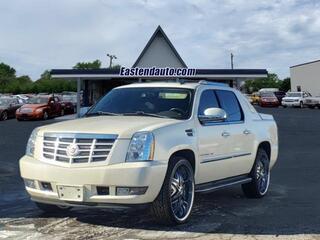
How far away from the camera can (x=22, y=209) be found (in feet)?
26.3

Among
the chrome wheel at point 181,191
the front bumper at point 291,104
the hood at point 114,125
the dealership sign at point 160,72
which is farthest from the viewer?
the front bumper at point 291,104

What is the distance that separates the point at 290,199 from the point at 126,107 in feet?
10.5

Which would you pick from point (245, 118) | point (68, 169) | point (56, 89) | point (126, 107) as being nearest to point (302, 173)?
point (245, 118)

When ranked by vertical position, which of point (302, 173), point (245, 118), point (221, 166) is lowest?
point (302, 173)

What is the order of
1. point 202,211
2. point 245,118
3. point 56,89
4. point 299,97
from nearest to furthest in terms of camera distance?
point 202,211, point 245,118, point 299,97, point 56,89

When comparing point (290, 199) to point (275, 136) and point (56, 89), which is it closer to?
point (275, 136)

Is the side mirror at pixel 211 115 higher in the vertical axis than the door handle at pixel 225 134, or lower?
higher

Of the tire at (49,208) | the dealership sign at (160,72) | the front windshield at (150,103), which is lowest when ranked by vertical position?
the tire at (49,208)

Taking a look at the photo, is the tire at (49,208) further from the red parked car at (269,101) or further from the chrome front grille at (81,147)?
the red parked car at (269,101)

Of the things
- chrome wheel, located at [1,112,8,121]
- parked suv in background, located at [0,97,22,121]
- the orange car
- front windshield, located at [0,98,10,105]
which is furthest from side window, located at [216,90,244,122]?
front windshield, located at [0,98,10,105]

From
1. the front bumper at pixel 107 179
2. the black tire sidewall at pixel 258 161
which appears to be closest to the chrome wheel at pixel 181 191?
the front bumper at pixel 107 179

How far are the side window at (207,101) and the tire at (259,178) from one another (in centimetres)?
145

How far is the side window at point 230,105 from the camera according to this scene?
8391mm

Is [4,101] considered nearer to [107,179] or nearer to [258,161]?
[258,161]
